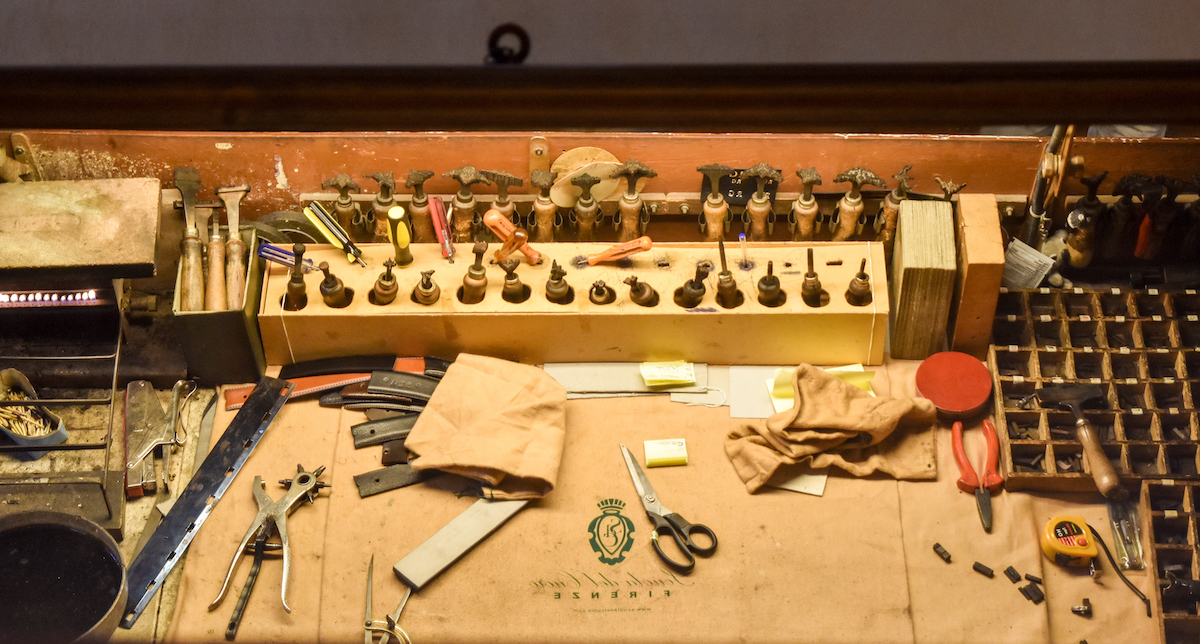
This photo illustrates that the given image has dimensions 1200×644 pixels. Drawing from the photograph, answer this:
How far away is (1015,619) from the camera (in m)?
2.28

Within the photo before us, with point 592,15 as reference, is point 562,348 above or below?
below

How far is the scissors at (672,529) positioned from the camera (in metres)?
2.38

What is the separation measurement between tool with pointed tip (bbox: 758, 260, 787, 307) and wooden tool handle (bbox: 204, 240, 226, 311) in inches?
53.2

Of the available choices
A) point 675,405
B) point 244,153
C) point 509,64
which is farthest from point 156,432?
point 509,64

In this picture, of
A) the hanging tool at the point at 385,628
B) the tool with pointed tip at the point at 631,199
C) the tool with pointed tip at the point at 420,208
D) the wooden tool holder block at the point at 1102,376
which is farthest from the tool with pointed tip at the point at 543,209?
the wooden tool holder block at the point at 1102,376

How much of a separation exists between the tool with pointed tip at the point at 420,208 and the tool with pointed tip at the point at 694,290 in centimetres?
74

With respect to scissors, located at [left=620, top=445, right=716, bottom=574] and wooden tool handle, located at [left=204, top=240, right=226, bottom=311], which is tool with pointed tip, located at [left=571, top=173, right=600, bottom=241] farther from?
wooden tool handle, located at [left=204, top=240, right=226, bottom=311]

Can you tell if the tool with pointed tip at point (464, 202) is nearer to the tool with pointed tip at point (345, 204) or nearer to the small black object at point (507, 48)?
the tool with pointed tip at point (345, 204)

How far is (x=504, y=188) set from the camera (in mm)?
2834

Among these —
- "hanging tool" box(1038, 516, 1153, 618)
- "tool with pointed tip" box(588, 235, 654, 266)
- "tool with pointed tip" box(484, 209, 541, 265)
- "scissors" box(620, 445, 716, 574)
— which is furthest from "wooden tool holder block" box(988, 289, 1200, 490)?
"tool with pointed tip" box(484, 209, 541, 265)

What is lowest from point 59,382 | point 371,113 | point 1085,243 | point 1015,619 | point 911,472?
point 1015,619

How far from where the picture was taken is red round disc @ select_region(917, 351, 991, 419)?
260 cm

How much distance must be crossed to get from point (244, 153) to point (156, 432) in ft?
2.70

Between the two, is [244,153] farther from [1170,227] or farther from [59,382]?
[1170,227]
